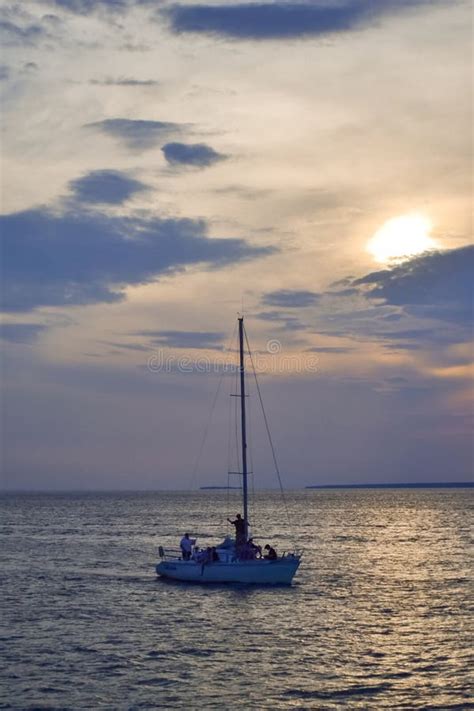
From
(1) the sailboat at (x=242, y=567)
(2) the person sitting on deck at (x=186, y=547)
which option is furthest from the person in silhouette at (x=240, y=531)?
(2) the person sitting on deck at (x=186, y=547)

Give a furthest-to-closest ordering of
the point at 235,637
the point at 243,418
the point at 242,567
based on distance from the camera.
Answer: the point at 243,418 < the point at 242,567 < the point at 235,637

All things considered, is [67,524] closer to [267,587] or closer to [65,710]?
[267,587]

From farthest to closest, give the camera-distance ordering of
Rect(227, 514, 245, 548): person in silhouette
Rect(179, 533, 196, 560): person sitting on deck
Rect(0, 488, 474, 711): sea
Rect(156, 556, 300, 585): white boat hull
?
Rect(179, 533, 196, 560): person sitting on deck, Rect(156, 556, 300, 585): white boat hull, Rect(227, 514, 245, 548): person in silhouette, Rect(0, 488, 474, 711): sea

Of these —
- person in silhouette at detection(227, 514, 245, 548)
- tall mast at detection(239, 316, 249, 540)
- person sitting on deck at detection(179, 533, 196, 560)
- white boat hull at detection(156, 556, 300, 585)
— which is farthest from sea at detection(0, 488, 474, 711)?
tall mast at detection(239, 316, 249, 540)

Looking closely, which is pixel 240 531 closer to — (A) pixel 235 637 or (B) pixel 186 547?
(B) pixel 186 547

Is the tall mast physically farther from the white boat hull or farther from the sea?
the sea

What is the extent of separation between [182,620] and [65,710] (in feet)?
52.7

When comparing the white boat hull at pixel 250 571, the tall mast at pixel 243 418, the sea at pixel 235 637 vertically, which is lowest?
the sea at pixel 235 637

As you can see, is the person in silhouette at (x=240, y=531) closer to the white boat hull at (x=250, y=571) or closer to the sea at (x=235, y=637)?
the white boat hull at (x=250, y=571)

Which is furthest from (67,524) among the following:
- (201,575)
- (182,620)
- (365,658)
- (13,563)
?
(365,658)

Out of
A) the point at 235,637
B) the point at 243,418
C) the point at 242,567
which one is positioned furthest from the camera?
the point at 243,418

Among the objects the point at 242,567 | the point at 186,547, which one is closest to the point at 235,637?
the point at 242,567

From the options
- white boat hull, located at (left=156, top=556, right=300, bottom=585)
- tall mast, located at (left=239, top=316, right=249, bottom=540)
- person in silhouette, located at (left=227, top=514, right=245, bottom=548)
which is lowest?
white boat hull, located at (left=156, top=556, right=300, bottom=585)

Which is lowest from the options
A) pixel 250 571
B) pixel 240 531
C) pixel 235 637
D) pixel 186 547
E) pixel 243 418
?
pixel 235 637
